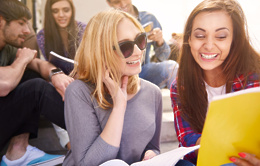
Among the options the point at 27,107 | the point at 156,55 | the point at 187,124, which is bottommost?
the point at 27,107

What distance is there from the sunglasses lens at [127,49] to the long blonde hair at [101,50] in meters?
0.02

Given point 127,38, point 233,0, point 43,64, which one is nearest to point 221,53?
point 233,0

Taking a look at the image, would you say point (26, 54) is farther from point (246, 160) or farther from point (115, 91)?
point (246, 160)

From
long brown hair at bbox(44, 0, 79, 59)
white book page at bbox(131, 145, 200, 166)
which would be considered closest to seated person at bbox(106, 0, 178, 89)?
long brown hair at bbox(44, 0, 79, 59)

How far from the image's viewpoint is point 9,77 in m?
1.13

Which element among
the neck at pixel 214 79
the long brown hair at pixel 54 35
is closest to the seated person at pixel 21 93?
the long brown hair at pixel 54 35

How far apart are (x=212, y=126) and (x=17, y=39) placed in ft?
4.08

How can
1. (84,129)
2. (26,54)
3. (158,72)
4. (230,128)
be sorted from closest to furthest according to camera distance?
Answer: (230,128)
(84,129)
(26,54)
(158,72)

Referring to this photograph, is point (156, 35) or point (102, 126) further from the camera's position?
point (156, 35)

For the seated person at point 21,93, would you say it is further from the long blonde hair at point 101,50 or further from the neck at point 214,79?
the neck at point 214,79

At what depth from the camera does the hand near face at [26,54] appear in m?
1.25

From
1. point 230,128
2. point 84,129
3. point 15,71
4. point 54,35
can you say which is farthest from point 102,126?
point 54,35

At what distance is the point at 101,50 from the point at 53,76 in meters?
0.50

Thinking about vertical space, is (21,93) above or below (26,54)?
below
